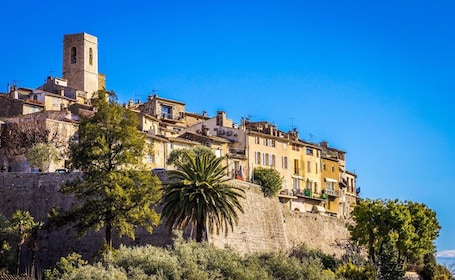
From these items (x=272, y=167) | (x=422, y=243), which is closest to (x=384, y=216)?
(x=422, y=243)

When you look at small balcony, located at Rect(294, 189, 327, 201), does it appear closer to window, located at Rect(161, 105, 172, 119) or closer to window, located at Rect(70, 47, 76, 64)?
window, located at Rect(161, 105, 172, 119)

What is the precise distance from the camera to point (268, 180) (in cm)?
7569

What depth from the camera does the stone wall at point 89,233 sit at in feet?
193

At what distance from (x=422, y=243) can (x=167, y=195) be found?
29353 mm

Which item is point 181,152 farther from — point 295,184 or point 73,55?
point 73,55

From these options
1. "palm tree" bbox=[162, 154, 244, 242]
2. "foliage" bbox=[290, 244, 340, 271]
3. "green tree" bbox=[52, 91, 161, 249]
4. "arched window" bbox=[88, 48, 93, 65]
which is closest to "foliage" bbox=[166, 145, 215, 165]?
"foliage" bbox=[290, 244, 340, 271]

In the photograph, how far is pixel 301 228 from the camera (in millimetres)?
77188

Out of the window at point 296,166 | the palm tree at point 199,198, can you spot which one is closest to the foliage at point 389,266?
the palm tree at point 199,198

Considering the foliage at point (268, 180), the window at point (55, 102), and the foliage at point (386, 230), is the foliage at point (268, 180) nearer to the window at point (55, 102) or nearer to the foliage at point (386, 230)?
the foliage at point (386, 230)

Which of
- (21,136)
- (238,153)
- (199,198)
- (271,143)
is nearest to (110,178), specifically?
(199,198)

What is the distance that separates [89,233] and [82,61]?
53542 mm

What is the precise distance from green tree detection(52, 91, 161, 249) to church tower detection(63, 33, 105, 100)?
58.2 meters

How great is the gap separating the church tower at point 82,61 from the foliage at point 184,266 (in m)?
56.6

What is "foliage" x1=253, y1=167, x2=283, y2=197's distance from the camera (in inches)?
2872
